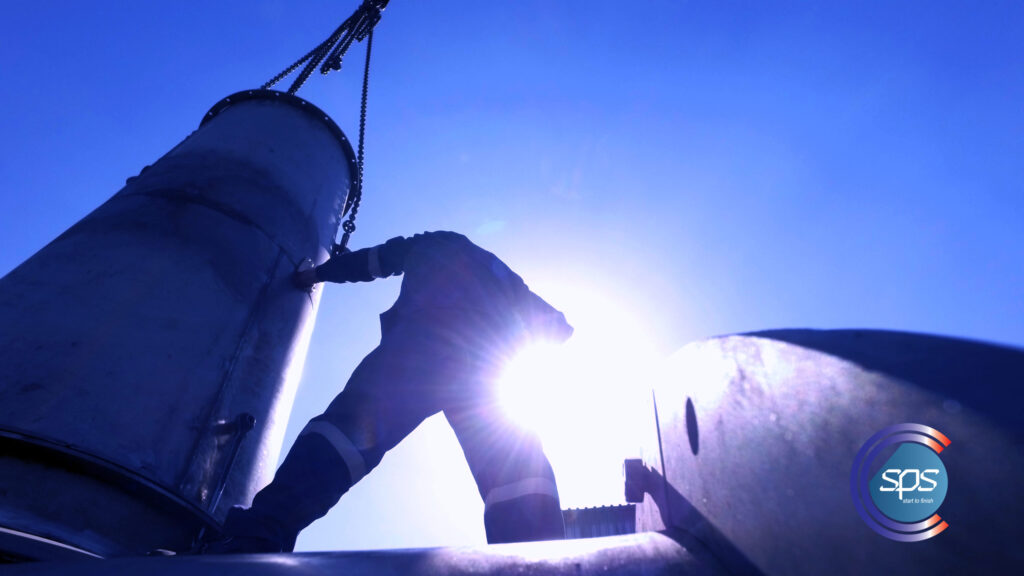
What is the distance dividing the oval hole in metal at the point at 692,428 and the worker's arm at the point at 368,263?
183 centimetres

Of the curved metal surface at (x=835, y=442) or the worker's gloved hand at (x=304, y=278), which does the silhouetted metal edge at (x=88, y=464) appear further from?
the curved metal surface at (x=835, y=442)

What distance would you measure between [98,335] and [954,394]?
199 centimetres

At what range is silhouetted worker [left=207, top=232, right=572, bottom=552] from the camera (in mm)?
1545

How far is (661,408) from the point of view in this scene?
1.12 metres

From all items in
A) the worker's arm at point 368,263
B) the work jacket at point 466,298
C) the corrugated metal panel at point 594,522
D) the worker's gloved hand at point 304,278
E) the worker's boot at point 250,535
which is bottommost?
the worker's boot at point 250,535

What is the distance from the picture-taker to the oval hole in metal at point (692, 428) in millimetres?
944

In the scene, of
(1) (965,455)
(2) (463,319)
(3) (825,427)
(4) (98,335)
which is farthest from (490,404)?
(1) (965,455)

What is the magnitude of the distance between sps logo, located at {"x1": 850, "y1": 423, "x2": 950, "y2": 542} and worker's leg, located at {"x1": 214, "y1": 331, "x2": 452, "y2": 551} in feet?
3.92

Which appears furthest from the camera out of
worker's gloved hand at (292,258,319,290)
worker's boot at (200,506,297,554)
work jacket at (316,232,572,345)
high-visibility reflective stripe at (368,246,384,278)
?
high-visibility reflective stripe at (368,246,384,278)

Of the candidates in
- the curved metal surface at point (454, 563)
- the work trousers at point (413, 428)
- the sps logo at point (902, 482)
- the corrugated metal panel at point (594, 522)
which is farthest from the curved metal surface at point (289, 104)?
the corrugated metal panel at point (594, 522)

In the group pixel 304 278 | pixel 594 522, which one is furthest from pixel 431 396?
pixel 594 522

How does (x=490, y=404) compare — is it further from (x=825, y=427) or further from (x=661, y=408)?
(x=825, y=427)

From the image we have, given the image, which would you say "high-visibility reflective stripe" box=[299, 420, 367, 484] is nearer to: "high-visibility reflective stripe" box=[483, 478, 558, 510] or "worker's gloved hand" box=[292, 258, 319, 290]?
"high-visibility reflective stripe" box=[483, 478, 558, 510]

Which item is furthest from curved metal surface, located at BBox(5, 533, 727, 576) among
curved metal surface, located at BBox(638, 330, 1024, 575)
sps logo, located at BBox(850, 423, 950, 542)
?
sps logo, located at BBox(850, 423, 950, 542)
